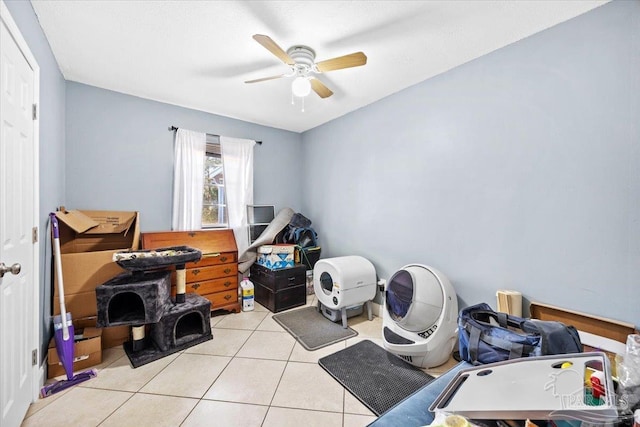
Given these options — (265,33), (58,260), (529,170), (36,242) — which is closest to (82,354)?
(58,260)

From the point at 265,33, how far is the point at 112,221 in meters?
2.42

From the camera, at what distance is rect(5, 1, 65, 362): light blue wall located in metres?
1.75

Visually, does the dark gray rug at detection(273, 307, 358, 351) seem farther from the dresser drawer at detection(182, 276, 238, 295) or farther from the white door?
the white door

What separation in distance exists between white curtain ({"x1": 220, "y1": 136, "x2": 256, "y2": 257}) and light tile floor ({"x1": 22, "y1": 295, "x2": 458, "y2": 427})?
1.60 m

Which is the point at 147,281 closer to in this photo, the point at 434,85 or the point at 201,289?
the point at 201,289

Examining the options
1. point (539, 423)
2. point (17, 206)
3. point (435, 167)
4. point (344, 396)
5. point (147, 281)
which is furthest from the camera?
point (435, 167)

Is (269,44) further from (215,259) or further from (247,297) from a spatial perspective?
(247,297)

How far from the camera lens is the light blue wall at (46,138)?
1.75 metres

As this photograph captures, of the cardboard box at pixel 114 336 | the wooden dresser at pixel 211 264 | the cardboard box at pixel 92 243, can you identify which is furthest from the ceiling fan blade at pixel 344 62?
the cardboard box at pixel 114 336

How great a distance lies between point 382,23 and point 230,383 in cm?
279

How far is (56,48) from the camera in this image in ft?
7.03

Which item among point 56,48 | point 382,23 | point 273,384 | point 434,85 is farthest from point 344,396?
point 56,48

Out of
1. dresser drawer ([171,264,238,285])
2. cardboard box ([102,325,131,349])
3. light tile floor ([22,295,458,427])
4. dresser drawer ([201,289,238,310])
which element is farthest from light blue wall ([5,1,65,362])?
dresser drawer ([201,289,238,310])

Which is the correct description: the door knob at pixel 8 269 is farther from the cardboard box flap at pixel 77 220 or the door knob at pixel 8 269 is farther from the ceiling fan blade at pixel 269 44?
the ceiling fan blade at pixel 269 44
